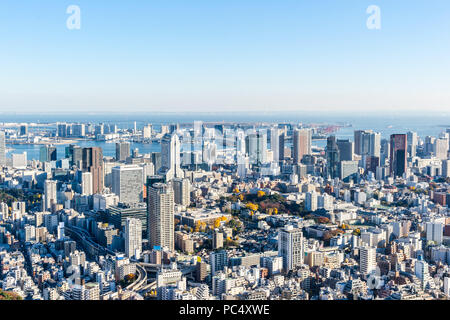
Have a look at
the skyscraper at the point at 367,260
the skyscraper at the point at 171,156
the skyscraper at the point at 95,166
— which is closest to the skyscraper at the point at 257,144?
the skyscraper at the point at 171,156

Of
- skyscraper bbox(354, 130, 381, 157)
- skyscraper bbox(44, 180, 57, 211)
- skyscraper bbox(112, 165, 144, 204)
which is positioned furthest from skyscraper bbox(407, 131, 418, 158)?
skyscraper bbox(44, 180, 57, 211)

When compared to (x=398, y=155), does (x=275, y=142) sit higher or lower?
higher

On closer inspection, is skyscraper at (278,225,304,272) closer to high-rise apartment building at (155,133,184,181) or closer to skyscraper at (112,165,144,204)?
skyscraper at (112,165,144,204)

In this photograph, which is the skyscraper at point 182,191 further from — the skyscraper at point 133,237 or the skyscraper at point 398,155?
the skyscraper at point 398,155

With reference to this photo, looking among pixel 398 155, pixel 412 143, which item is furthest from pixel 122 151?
pixel 412 143

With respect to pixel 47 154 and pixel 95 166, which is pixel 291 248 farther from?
pixel 47 154

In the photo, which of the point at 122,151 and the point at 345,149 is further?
the point at 122,151
